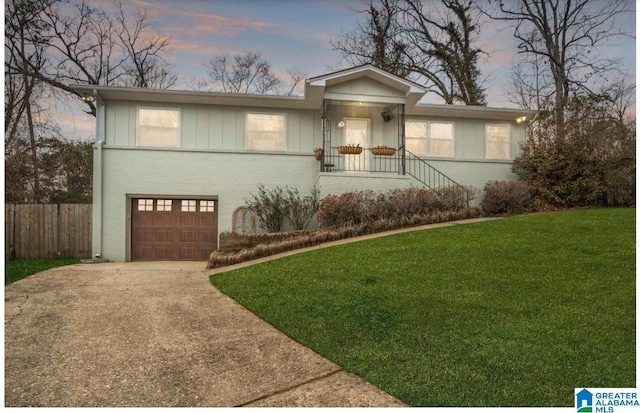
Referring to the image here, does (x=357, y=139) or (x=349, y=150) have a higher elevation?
(x=357, y=139)

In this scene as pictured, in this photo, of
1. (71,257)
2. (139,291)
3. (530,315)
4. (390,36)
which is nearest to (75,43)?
(71,257)

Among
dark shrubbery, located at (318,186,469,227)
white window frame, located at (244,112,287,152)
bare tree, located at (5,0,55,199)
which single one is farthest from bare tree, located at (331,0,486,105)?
bare tree, located at (5,0,55,199)

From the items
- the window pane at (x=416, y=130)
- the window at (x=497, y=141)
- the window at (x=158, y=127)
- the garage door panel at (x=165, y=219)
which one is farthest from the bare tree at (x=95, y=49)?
the window at (x=497, y=141)

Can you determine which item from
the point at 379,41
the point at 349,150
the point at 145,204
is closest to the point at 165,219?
the point at 145,204

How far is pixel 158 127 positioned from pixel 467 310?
33.6ft

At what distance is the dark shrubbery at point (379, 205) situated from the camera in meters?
10.3

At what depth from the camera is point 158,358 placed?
136 inches

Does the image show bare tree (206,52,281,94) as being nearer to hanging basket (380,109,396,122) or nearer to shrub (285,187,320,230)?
hanging basket (380,109,396,122)

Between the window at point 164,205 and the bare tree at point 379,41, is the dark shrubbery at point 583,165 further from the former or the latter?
the window at point 164,205

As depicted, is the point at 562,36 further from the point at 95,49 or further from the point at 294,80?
the point at 95,49

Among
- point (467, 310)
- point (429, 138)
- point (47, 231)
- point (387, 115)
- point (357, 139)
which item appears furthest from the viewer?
point (429, 138)

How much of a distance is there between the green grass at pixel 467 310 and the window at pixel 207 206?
188 inches

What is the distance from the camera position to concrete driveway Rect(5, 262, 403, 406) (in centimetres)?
284

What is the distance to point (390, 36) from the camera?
19000 millimetres
